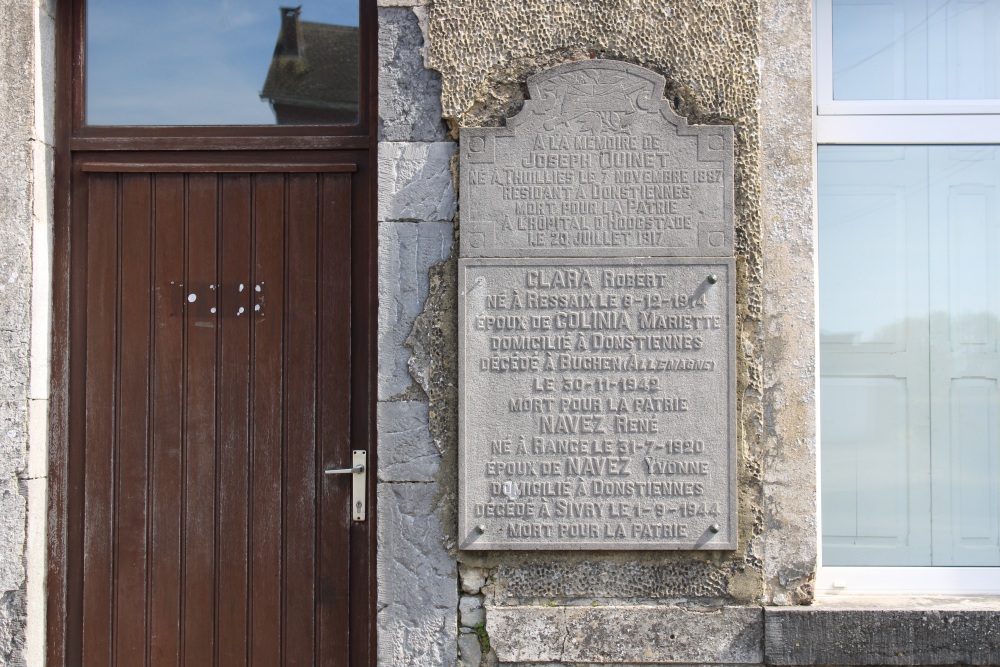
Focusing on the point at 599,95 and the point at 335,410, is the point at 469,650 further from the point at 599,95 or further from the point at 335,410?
the point at 599,95

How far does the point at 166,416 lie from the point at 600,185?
171cm

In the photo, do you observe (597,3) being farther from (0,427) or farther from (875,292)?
(0,427)

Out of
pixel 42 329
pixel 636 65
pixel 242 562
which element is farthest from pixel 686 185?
pixel 42 329

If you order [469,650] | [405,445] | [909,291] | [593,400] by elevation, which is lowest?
[469,650]

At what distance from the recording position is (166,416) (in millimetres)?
3057

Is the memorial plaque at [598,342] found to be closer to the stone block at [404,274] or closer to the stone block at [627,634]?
the stone block at [404,274]

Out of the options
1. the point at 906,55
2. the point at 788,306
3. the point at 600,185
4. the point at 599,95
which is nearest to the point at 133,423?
the point at 600,185

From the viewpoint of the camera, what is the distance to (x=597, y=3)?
9.46 ft

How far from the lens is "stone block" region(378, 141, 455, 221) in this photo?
9.32 feet

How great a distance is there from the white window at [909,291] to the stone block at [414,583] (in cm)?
133

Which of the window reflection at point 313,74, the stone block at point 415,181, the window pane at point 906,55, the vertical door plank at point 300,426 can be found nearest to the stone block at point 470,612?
the vertical door plank at point 300,426

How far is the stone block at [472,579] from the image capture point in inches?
110

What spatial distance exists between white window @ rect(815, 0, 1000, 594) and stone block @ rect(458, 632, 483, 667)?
48.6 inches

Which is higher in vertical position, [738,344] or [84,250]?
[84,250]
